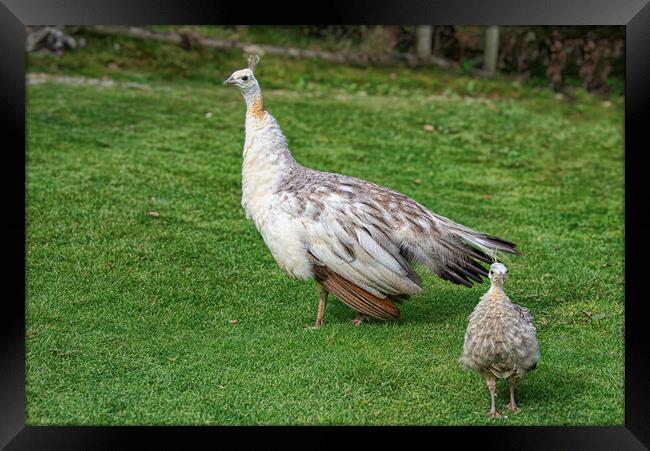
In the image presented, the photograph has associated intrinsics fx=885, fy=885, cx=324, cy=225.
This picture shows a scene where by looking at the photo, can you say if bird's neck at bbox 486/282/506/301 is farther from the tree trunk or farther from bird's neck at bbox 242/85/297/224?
Result: the tree trunk

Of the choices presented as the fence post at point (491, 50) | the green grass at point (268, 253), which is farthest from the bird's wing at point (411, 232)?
the fence post at point (491, 50)

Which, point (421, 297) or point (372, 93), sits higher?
point (372, 93)

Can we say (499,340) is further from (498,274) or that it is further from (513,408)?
(513,408)

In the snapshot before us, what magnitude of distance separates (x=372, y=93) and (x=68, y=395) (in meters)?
8.84

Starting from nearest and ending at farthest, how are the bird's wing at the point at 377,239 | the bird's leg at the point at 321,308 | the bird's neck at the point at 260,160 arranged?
the bird's wing at the point at 377,239
the bird's neck at the point at 260,160
the bird's leg at the point at 321,308

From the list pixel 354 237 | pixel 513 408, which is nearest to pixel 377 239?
pixel 354 237

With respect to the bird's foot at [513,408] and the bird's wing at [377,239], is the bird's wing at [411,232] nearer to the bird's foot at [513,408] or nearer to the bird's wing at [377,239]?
the bird's wing at [377,239]

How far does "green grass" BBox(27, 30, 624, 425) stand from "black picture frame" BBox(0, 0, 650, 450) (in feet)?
1.55

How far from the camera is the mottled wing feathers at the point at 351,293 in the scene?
266 inches

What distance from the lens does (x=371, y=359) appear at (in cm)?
655

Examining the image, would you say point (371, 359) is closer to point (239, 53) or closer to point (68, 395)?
point (68, 395)

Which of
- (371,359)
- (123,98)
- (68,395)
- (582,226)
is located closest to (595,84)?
(582,226)
